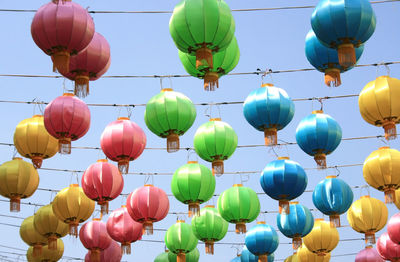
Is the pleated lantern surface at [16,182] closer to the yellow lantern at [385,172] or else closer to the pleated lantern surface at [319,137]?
the pleated lantern surface at [319,137]

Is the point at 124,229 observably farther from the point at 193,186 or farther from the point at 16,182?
the point at 16,182

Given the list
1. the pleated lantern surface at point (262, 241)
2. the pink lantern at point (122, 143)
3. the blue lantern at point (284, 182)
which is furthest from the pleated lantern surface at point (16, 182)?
the pleated lantern surface at point (262, 241)

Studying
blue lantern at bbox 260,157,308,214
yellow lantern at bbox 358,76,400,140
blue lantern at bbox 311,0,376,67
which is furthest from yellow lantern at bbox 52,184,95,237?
blue lantern at bbox 311,0,376,67

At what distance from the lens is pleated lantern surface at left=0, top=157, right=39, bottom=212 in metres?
10.1

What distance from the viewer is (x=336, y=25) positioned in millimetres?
6996

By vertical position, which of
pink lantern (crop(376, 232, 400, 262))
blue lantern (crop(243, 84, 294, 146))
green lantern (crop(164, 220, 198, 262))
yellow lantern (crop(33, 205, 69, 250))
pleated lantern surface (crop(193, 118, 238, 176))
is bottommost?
pink lantern (crop(376, 232, 400, 262))

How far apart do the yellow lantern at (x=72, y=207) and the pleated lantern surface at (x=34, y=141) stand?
1.03 m

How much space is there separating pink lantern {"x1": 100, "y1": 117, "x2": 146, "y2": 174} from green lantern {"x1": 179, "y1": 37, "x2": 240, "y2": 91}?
1.41 meters

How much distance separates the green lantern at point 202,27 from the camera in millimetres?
7156

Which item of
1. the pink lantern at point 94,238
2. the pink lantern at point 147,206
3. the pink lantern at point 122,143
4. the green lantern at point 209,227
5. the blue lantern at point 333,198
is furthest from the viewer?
the pink lantern at point 94,238

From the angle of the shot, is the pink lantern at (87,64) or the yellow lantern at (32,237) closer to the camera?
the pink lantern at (87,64)

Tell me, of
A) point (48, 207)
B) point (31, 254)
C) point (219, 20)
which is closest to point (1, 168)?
point (48, 207)

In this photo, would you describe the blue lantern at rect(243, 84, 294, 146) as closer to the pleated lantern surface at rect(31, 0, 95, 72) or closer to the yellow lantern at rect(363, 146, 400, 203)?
the yellow lantern at rect(363, 146, 400, 203)

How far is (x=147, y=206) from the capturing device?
395 inches
